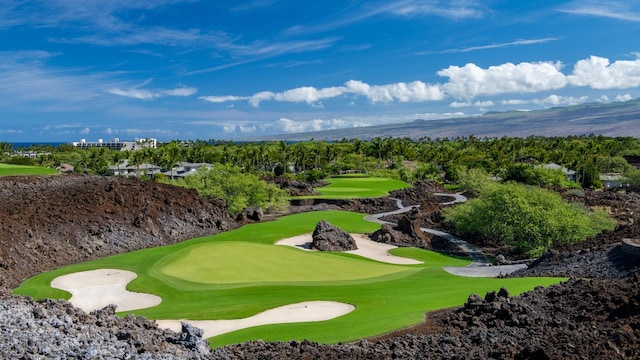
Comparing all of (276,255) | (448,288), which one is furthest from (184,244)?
(448,288)

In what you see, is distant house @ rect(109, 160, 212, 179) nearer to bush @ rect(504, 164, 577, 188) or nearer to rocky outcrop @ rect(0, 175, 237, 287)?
bush @ rect(504, 164, 577, 188)

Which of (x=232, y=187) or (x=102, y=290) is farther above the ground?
(x=232, y=187)

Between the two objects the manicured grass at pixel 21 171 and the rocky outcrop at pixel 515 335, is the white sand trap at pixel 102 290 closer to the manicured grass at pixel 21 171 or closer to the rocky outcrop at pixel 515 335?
the rocky outcrop at pixel 515 335

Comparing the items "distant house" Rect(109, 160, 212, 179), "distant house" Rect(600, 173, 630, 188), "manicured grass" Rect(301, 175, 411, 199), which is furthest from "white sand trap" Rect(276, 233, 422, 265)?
"distant house" Rect(109, 160, 212, 179)

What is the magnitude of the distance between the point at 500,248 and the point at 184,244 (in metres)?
26.1

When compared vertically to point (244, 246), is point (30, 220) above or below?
above

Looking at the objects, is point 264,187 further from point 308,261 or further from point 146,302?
point 146,302

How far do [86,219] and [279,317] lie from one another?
2362 centimetres

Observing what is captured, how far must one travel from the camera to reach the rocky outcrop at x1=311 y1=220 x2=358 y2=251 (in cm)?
4132

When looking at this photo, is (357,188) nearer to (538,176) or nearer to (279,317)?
(538,176)

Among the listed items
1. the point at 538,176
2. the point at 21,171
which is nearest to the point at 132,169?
the point at 21,171

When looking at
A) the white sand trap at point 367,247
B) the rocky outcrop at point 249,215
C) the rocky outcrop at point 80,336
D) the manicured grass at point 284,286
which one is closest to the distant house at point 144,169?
the rocky outcrop at point 249,215

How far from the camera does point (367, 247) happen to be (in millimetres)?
43562

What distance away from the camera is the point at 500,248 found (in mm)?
44750
